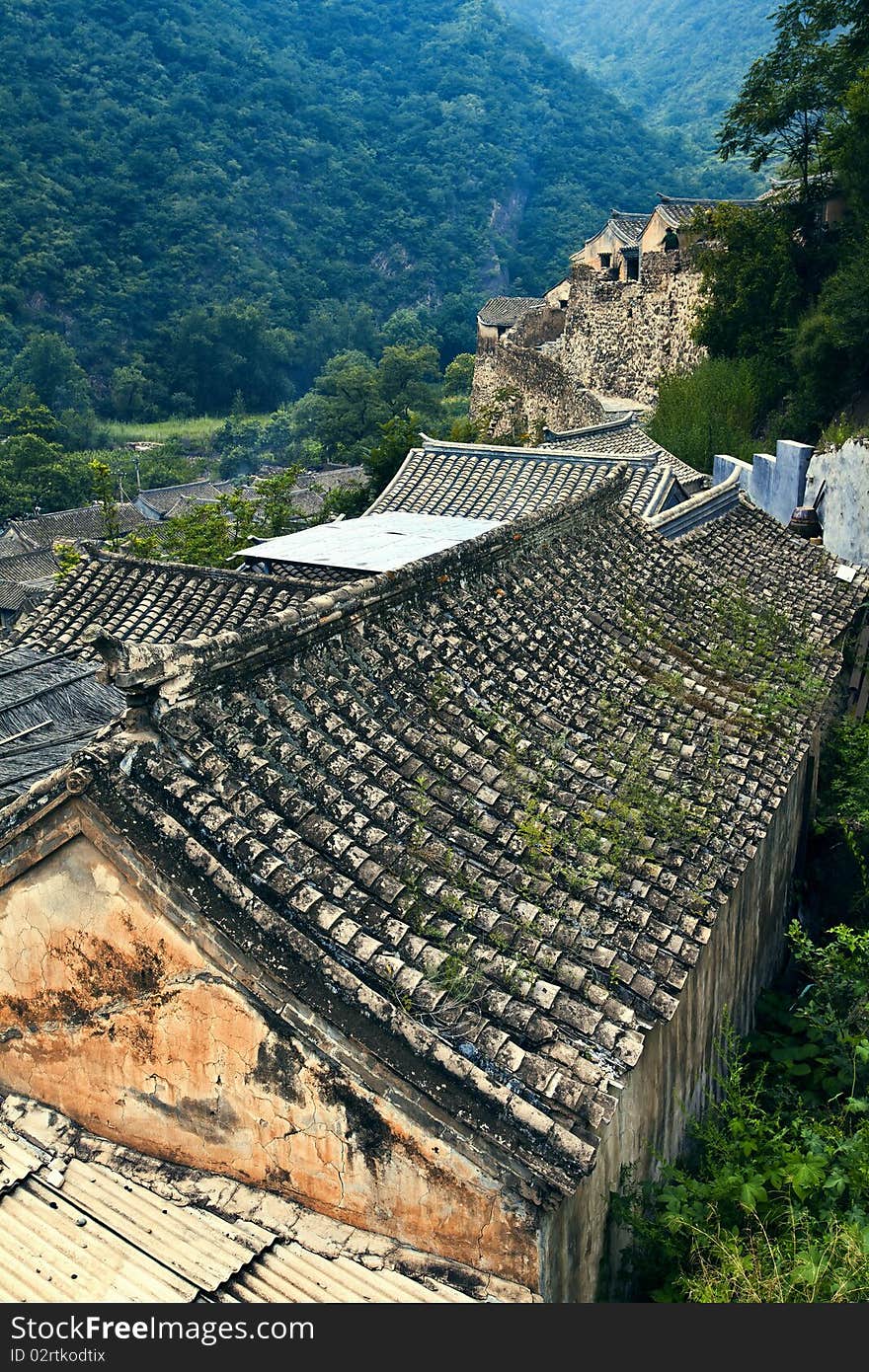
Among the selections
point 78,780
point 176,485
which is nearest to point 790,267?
point 78,780

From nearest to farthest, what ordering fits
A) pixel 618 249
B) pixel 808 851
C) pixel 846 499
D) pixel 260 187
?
pixel 808 851 < pixel 846 499 < pixel 618 249 < pixel 260 187

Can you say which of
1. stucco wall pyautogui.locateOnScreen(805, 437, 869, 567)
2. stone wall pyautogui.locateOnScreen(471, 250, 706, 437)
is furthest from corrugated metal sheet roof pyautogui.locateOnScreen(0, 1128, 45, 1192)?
stone wall pyautogui.locateOnScreen(471, 250, 706, 437)

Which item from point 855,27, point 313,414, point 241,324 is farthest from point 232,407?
point 855,27

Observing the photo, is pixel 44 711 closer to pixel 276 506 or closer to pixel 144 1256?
pixel 144 1256

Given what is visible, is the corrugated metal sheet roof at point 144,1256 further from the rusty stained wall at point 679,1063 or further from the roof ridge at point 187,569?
the roof ridge at point 187,569

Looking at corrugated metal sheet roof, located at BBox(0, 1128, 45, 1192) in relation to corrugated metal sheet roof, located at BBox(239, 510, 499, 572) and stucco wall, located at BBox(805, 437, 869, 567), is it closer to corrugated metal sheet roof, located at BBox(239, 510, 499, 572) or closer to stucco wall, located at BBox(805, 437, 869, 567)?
corrugated metal sheet roof, located at BBox(239, 510, 499, 572)

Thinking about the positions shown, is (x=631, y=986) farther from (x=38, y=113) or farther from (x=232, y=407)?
(x=38, y=113)
